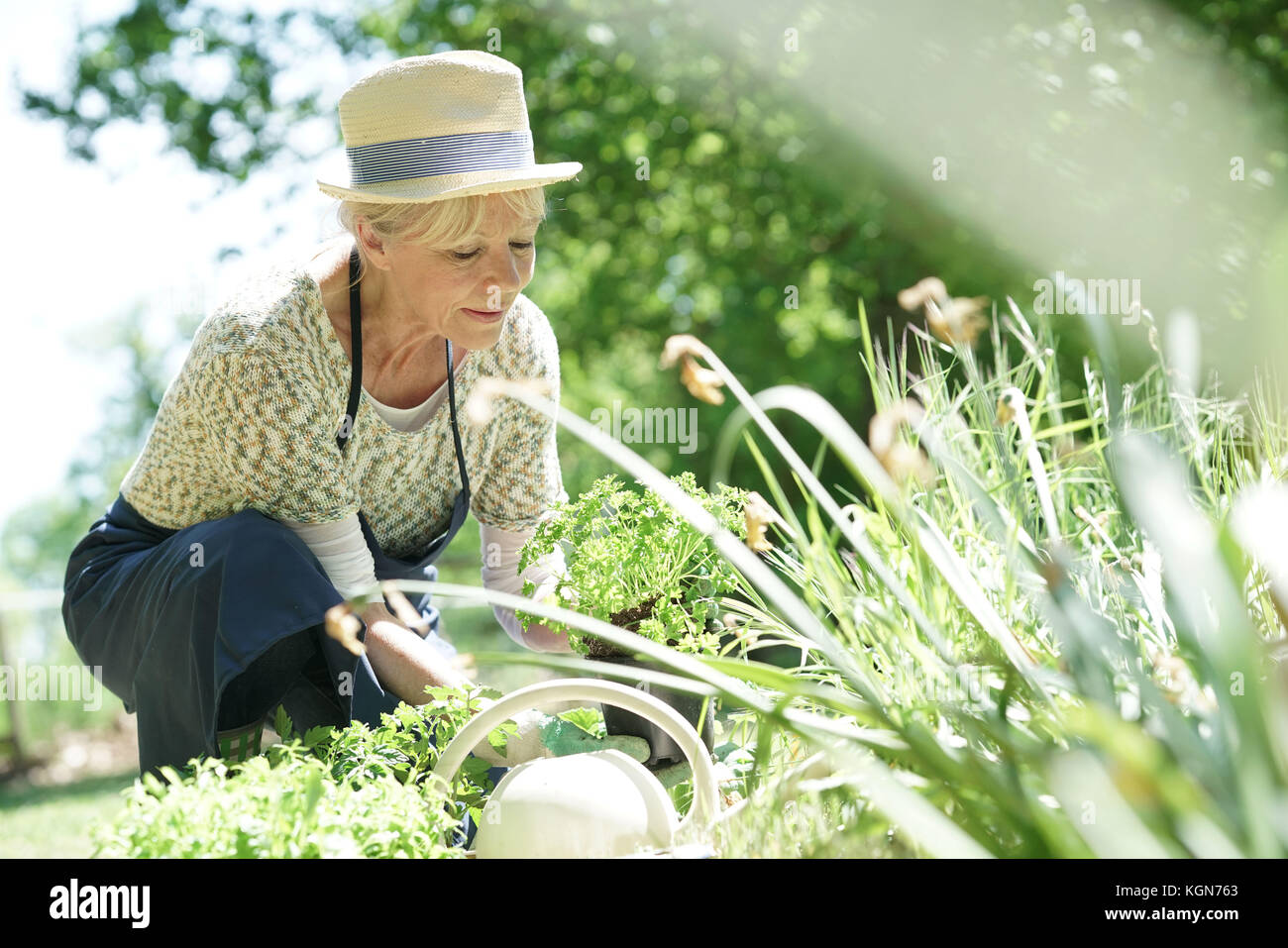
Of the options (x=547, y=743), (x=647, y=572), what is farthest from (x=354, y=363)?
(x=547, y=743)

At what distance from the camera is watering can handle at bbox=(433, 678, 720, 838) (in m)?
1.33

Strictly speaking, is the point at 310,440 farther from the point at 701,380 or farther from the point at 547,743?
the point at 701,380

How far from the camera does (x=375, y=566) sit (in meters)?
2.22

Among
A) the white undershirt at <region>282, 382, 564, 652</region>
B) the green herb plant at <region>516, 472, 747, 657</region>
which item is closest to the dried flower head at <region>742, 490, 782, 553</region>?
the green herb plant at <region>516, 472, 747, 657</region>

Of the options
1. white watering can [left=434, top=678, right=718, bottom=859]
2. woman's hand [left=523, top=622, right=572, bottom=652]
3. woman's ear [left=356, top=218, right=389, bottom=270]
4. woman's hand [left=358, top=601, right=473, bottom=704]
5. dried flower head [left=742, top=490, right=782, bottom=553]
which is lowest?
woman's hand [left=523, top=622, right=572, bottom=652]

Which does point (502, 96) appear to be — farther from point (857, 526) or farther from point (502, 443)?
point (857, 526)

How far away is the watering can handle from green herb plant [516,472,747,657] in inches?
11.6

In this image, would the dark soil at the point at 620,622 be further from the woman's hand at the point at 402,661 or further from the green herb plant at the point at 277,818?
the green herb plant at the point at 277,818

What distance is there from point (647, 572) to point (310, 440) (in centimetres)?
65

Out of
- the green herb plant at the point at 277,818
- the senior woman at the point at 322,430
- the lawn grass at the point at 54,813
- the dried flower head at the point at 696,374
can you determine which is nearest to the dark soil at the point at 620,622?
the senior woman at the point at 322,430

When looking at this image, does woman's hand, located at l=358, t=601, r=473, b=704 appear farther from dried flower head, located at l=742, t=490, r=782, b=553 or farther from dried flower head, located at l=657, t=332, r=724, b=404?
dried flower head, located at l=657, t=332, r=724, b=404

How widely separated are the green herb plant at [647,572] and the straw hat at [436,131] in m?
0.57
